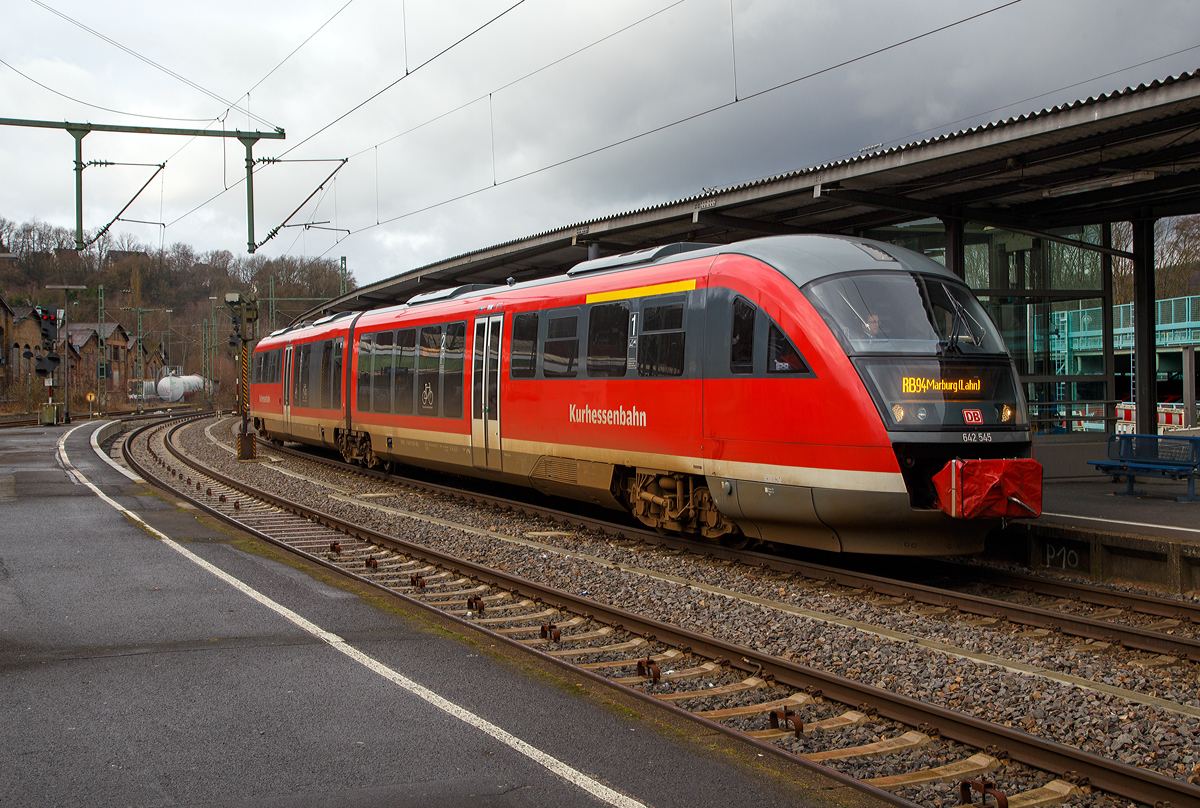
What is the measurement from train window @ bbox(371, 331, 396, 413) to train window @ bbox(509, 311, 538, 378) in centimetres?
451

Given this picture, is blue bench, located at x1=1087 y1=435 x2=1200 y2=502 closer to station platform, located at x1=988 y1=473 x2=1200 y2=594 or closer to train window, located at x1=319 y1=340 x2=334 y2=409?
station platform, located at x1=988 y1=473 x2=1200 y2=594

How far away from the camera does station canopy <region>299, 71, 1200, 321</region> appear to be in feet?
30.5

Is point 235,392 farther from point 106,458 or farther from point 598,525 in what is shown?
point 598,525

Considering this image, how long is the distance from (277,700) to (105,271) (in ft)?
260

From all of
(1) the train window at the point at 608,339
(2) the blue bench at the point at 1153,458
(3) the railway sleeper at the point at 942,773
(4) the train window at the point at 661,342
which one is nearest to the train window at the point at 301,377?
(1) the train window at the point at 608,339

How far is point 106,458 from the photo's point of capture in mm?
22781

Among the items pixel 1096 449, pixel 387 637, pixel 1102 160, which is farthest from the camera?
pixel 1096 449

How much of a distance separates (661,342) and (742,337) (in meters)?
1.23

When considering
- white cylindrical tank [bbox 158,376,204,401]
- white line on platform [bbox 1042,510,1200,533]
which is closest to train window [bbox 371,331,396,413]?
white line on platform [bbox 1042,510,1200,533]

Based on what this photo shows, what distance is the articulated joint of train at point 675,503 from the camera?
9.64 metres

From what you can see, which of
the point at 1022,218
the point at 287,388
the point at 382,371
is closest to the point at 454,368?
the point at 382,371

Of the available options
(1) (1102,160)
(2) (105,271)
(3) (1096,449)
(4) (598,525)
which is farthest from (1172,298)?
(2) (105,271)

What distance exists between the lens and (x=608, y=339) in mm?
10625

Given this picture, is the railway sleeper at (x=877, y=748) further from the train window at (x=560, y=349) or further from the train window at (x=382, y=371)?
the train window at (x=382, y=371)
